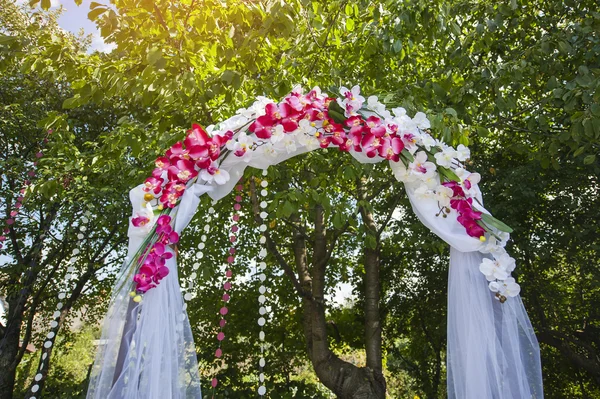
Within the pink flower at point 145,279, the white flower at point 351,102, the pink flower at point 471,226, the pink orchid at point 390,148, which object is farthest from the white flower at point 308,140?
the pink flower at point 145,279

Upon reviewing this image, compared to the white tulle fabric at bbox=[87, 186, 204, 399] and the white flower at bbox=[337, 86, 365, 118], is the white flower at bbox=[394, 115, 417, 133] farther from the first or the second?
the white tulle fabric at bbox=[87, 186, 204, 399]

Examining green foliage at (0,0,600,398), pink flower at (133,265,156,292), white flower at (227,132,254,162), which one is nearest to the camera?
pink flower at (133,265,156,292)

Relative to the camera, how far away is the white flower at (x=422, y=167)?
2297 mm

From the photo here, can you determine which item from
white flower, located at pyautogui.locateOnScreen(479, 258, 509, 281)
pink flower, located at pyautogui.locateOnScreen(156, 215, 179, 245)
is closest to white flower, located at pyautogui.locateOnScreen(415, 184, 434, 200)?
white flower, located at pyautogui.locateOnScreen(479, 258, 509, 281)

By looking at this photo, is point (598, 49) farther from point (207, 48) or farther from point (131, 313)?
point (131, 313)

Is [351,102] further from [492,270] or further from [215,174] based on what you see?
[492,270]

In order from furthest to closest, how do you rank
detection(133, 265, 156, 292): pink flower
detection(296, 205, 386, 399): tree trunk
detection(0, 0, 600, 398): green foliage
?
detection(296, 205, 386, 399): tree trunk
detection(0, 0, 600, 398): green foliage
detection(133, 265, 156, 292): pink flower

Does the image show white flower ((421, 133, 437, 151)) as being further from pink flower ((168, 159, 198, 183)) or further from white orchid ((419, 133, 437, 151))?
pink flower ((168, 159, 198, 183))

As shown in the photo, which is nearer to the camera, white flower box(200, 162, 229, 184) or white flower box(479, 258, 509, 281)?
white flower box(479, 258, 509, 281)

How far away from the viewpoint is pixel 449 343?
221 centimetres

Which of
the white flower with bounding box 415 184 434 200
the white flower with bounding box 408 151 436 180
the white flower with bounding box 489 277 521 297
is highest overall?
the white flower with bounding box 408 151 436 180

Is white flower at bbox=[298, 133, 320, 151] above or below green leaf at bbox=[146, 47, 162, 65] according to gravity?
below

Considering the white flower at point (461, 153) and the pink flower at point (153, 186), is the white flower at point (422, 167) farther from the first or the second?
the pink flower at point (153, 186)

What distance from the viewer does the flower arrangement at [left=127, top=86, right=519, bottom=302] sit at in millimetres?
2188
